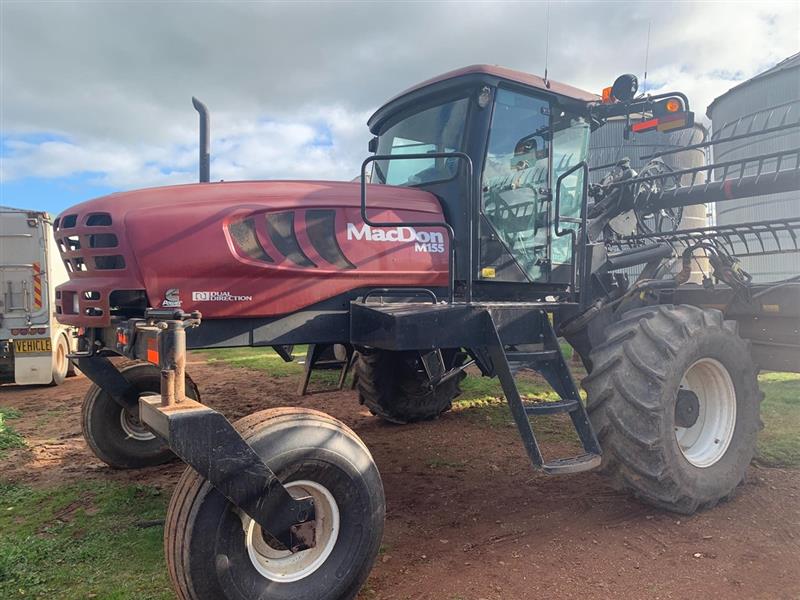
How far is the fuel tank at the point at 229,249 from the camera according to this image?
312cm

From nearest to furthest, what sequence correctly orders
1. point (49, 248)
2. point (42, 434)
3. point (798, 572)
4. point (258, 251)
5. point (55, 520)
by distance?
point (798, 572) < point (258, 251) < point (55, 520) < point (42, 434) < point (49, 248)

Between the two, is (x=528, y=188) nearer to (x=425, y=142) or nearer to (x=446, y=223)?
(x=425, y=142)

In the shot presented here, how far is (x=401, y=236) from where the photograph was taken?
3.80 meters

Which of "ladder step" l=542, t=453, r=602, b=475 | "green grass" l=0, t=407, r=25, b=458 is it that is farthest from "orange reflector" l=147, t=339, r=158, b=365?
"green grass" l=0, t=407, r=25, b=458

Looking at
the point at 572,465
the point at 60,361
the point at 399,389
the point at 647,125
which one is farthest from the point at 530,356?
the point at 60,361

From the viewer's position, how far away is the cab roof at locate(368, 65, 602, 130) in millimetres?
3920

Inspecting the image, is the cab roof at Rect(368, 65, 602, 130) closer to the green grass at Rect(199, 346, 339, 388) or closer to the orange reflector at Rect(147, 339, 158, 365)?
the orange reflector at Rect(147, 339, 158, 365)

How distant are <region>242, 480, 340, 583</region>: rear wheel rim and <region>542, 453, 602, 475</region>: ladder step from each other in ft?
4.13

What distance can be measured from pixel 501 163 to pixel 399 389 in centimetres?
281

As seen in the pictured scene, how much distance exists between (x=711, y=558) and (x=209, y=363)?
10597mm

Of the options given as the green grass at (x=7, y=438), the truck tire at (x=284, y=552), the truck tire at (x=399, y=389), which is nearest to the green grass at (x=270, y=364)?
the truck tire at (x=399, y=389)

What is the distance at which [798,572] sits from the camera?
3080mm

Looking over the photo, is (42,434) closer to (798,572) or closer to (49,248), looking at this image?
(49,248)

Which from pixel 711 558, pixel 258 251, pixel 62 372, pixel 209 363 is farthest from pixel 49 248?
pixel 711 558
